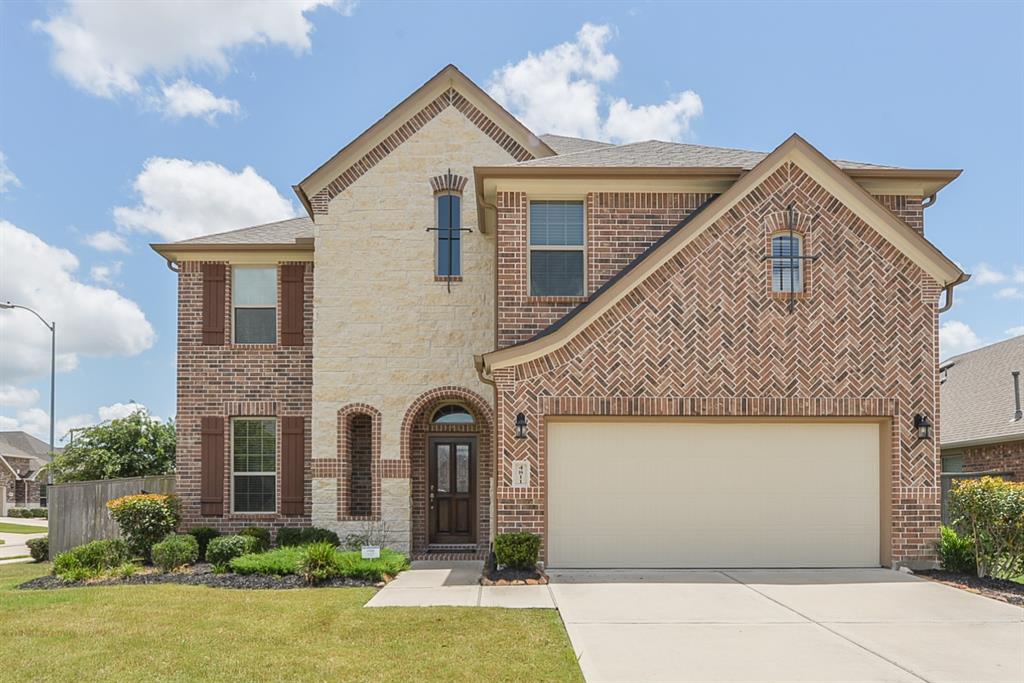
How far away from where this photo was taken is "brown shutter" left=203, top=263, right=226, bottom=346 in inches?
620

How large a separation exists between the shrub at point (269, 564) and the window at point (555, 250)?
5.57m

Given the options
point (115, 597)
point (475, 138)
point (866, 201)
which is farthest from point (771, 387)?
point (115, 597)

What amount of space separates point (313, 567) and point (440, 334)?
4.92 meters

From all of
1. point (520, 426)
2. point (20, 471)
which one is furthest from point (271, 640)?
point (20, 471)

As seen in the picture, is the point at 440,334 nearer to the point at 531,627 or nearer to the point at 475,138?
the point at 475,138

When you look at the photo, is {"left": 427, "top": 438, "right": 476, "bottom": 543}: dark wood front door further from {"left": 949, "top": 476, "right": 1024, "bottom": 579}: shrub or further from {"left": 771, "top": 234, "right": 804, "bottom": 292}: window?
{"left": 949, "top": 476, "right": 1024, "bottom": 579}: shrub

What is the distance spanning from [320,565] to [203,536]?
4276mm

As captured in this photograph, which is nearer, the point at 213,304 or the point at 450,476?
the point at 450,476

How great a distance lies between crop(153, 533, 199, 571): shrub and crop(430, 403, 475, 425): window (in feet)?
15.5

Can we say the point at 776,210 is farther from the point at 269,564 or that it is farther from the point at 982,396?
the point at 982,396

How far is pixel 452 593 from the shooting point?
10.5m

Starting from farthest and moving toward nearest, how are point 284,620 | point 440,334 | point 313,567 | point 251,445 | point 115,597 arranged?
1. point 251,445
2. point 440,334
3. point 313,567
4. point 115,597
5. point 284,620

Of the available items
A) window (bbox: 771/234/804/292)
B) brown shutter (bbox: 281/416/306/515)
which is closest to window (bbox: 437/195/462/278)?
brown shutter (bbox: 281/416/306/515)

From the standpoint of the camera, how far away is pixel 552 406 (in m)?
11.8
